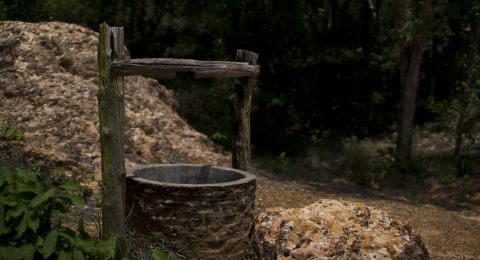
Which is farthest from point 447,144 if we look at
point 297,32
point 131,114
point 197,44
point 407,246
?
point 407,246

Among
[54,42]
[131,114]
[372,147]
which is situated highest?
[54,42]

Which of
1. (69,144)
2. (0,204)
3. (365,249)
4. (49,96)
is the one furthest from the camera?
(49,96)

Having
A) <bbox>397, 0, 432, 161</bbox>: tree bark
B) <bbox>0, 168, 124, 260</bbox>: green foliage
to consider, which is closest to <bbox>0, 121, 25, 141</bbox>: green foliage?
<bbox>0, 168, 124, 260</bbox>: green foliage

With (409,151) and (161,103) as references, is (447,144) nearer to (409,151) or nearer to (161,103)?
(409,151)

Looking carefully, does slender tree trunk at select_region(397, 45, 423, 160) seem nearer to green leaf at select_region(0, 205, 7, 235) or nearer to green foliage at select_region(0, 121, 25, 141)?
green foliage at select_region(0, 121, 25, 141)

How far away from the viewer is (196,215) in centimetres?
579

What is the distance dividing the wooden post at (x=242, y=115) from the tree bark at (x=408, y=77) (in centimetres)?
624

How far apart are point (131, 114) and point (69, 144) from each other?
61.6 inches

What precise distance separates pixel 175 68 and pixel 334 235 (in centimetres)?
201

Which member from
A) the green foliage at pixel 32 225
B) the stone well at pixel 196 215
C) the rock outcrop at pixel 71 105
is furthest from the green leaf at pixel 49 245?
the rock outcrop at pixel 71 105

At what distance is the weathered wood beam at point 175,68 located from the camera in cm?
552

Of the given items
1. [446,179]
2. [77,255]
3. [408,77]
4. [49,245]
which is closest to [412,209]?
[446,179]

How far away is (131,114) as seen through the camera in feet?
35.3

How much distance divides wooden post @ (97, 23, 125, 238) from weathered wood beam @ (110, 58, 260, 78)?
0.10 m
